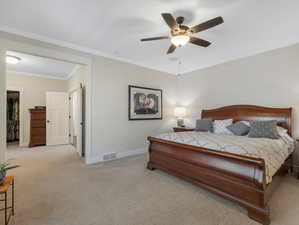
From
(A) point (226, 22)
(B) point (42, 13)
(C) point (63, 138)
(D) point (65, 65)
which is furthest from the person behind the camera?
(C) point (63, 138)

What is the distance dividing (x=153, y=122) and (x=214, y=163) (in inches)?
110

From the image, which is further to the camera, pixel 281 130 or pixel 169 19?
pixel 281 130

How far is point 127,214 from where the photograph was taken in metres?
1.75

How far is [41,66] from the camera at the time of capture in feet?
15.5

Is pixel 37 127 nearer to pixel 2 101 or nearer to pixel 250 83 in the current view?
pixel 2 101

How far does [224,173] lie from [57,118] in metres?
5.98

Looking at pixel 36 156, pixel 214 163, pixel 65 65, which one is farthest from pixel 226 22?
pixel 36 156

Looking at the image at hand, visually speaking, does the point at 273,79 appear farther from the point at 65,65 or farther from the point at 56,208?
the point at 65,65

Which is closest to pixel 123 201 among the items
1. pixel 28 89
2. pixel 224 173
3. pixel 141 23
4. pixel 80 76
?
pixel 224 173

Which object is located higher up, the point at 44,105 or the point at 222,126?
the point at 44,105

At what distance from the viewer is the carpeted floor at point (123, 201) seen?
166cm

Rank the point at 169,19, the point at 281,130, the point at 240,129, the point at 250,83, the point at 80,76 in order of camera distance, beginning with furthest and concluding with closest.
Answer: the point at 80,76 < the point at 250,83 < the point at 240,129 < the point at 281,130 < the point at 169,19

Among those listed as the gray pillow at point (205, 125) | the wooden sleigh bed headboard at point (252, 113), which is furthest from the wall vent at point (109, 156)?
the wooden sleigh bed headboard at point (252, 113)

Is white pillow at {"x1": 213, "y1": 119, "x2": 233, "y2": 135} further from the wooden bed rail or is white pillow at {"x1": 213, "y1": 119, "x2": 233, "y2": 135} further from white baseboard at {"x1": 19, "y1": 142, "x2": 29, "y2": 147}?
white baseboard at {"x1": 19, "y1": 142, "x2": 29, "y2": 147}
